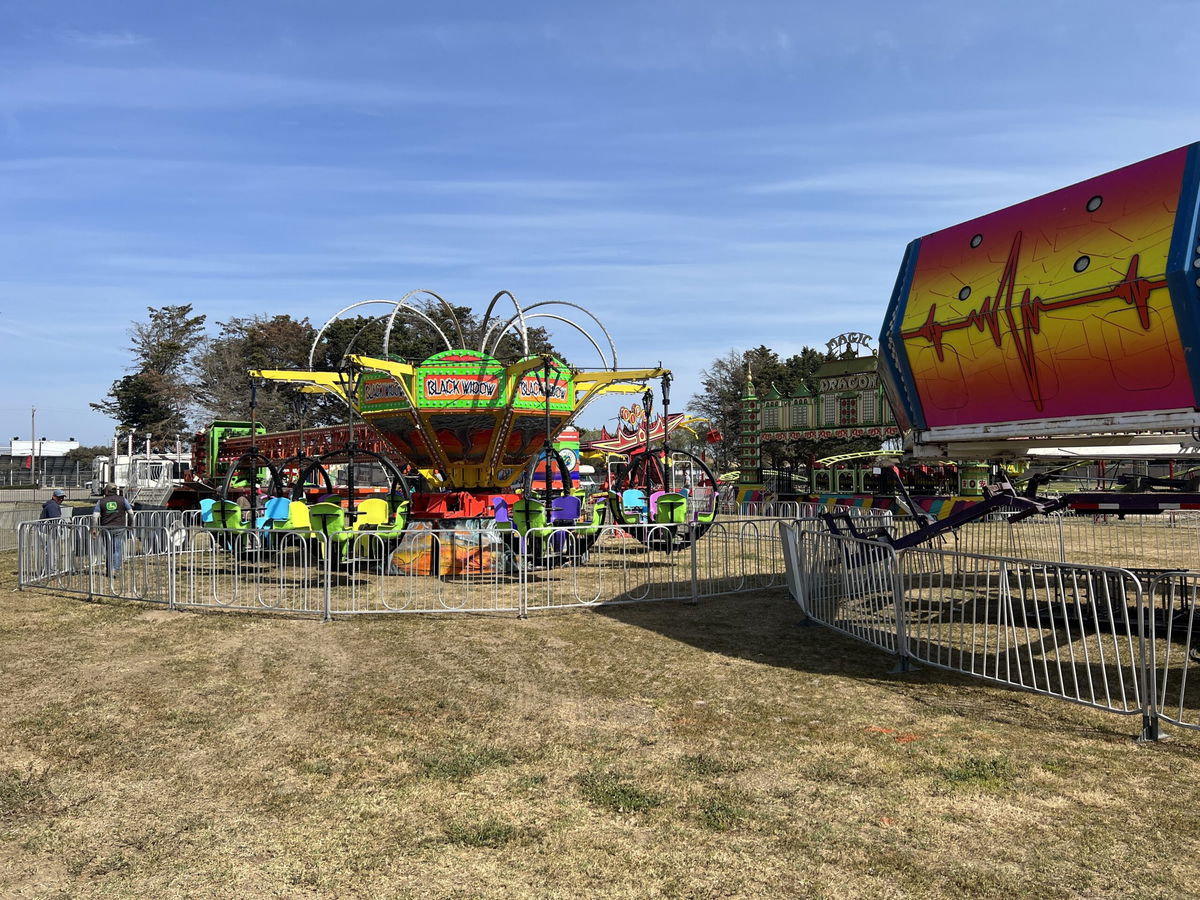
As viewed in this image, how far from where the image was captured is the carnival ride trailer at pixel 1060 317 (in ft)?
20.3

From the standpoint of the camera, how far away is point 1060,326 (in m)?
6.96

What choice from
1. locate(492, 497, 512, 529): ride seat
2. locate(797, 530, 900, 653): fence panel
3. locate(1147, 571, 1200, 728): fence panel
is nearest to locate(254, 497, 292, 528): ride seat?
locate(492, 497, 512, 529): ride seat

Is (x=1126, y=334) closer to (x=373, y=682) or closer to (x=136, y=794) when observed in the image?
(x=373, y=682)

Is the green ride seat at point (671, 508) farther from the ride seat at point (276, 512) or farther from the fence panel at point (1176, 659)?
the fence panel at point (1176, 659)

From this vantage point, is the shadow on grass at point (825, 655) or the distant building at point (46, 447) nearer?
the shadow on grass at point (825, 655)

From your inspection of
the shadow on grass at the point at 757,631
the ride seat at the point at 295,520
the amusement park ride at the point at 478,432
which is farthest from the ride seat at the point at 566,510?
the ride seat at the point at 295,520

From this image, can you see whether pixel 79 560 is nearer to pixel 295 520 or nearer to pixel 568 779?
pixel 295 520

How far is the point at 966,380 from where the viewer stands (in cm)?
801

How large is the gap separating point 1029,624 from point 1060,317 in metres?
4.29

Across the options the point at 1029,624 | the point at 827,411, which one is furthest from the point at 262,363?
the point at 1029,624

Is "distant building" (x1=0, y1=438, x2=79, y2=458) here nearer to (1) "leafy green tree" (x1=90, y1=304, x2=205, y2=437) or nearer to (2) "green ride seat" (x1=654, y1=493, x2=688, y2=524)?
(1) "leafy green tree" (x1=90, y1=304, x2=205, y2=437)

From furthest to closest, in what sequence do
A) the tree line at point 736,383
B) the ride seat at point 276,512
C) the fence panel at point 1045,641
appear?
1. the tree line at point 736,383
2. the ride seat at point 276,512
3. the fence panel at point 1045,641

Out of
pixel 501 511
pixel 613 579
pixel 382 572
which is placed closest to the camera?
pixel 382 572

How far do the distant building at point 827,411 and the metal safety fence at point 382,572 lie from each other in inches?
1028
